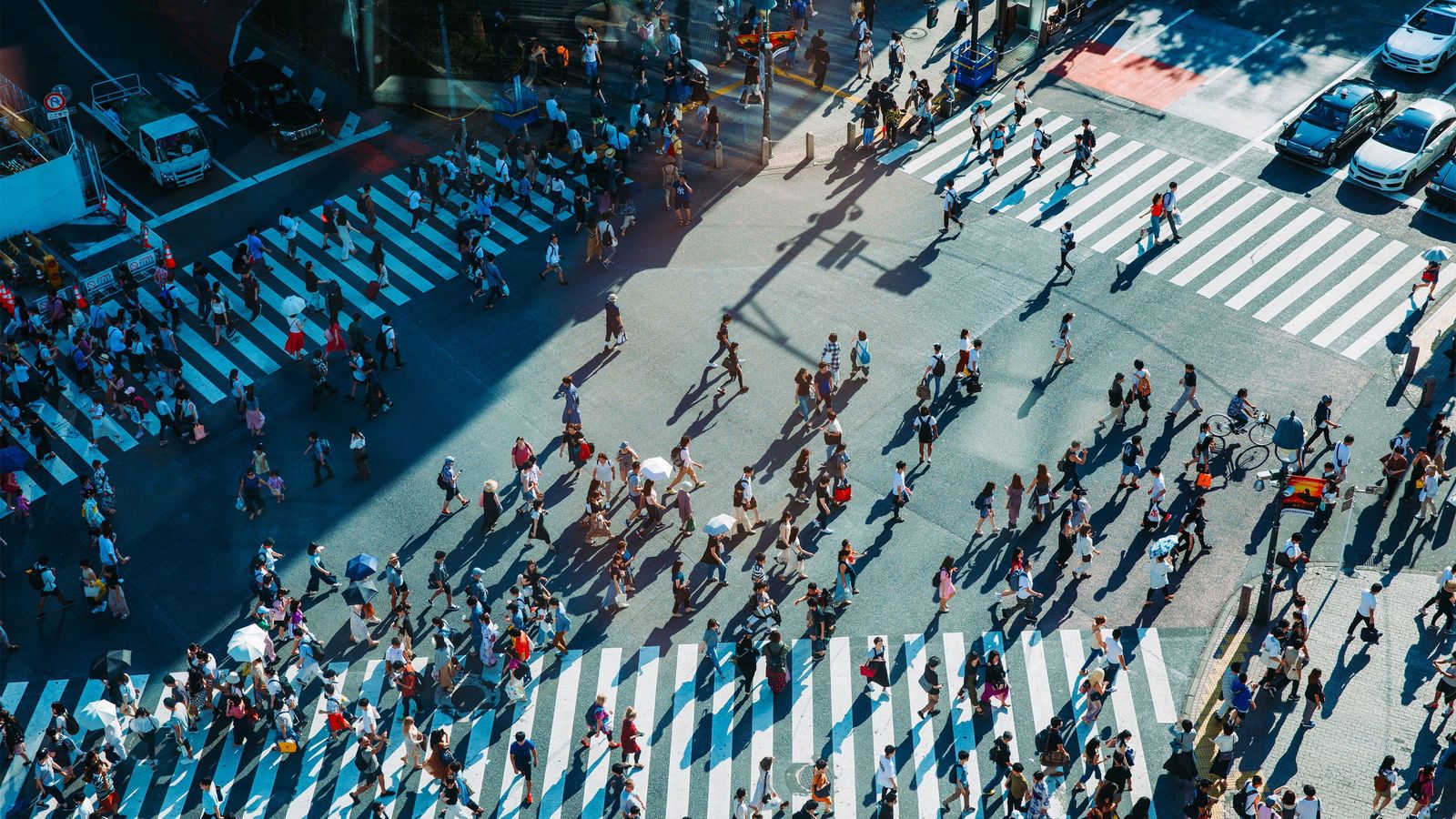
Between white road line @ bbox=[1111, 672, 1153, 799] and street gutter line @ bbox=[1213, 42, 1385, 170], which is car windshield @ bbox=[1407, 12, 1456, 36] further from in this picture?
white road line @ bbox=[1111, 672, 1153, 799]

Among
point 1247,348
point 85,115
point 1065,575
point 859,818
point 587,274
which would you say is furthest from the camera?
point 85,115

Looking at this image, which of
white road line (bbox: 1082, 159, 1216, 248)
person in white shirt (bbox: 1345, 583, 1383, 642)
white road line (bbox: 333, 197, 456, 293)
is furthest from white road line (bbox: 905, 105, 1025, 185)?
person in white shirt (bbox: 1345, 583, 1383, 642)

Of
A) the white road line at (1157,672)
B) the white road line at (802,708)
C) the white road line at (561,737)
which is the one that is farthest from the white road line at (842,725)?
the white road line at (1157,672)

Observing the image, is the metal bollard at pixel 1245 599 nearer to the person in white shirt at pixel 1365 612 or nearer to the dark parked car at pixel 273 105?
the person in white shirt at pixel 1365 612

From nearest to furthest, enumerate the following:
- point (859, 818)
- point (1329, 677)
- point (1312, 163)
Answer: point (859, 818) → point (1329, 677) → point (1312, 163)

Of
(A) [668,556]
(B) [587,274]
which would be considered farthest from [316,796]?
(B) [587,274]

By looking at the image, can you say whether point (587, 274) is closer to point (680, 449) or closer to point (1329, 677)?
point (680, 449)

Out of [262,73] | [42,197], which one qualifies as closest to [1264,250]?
[262,73]
